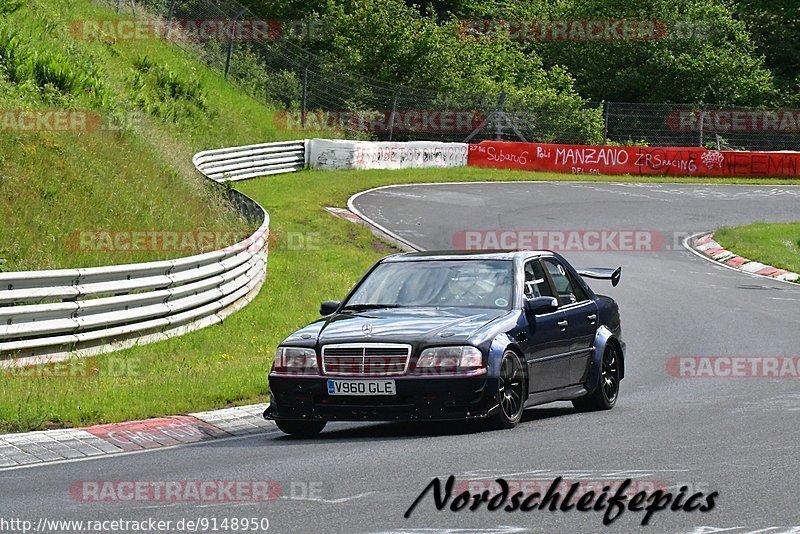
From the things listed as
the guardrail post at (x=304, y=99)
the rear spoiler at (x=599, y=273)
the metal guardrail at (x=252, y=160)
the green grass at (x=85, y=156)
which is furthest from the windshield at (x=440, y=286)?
the guardrail post at (x=304, y=99)

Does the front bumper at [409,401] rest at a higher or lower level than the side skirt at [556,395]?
higher

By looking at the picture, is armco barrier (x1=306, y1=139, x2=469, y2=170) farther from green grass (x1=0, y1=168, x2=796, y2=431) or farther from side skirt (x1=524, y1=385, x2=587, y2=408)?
side skirt (x1=524, y1=385, x2=587, y2=408)

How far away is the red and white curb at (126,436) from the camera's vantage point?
30.7 ft

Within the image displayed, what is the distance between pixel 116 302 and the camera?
47.9 ft

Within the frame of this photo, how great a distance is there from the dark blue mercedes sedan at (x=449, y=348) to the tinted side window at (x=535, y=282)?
0.01m

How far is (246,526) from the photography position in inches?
257

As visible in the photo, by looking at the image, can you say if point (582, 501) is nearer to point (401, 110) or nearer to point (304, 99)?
point (304, 99)

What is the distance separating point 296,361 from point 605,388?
3.24 metres

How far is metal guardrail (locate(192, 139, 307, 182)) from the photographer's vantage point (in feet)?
115

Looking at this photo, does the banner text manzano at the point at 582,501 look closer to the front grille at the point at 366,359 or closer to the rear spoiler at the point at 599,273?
the front grille at the point at 366,359

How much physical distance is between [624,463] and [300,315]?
35.0 feet

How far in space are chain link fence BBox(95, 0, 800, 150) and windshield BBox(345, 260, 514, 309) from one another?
114 feet

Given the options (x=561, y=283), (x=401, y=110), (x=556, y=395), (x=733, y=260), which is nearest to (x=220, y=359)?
(x=561, y=283)

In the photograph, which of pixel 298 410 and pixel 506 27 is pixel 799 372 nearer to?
pixel 298 410
